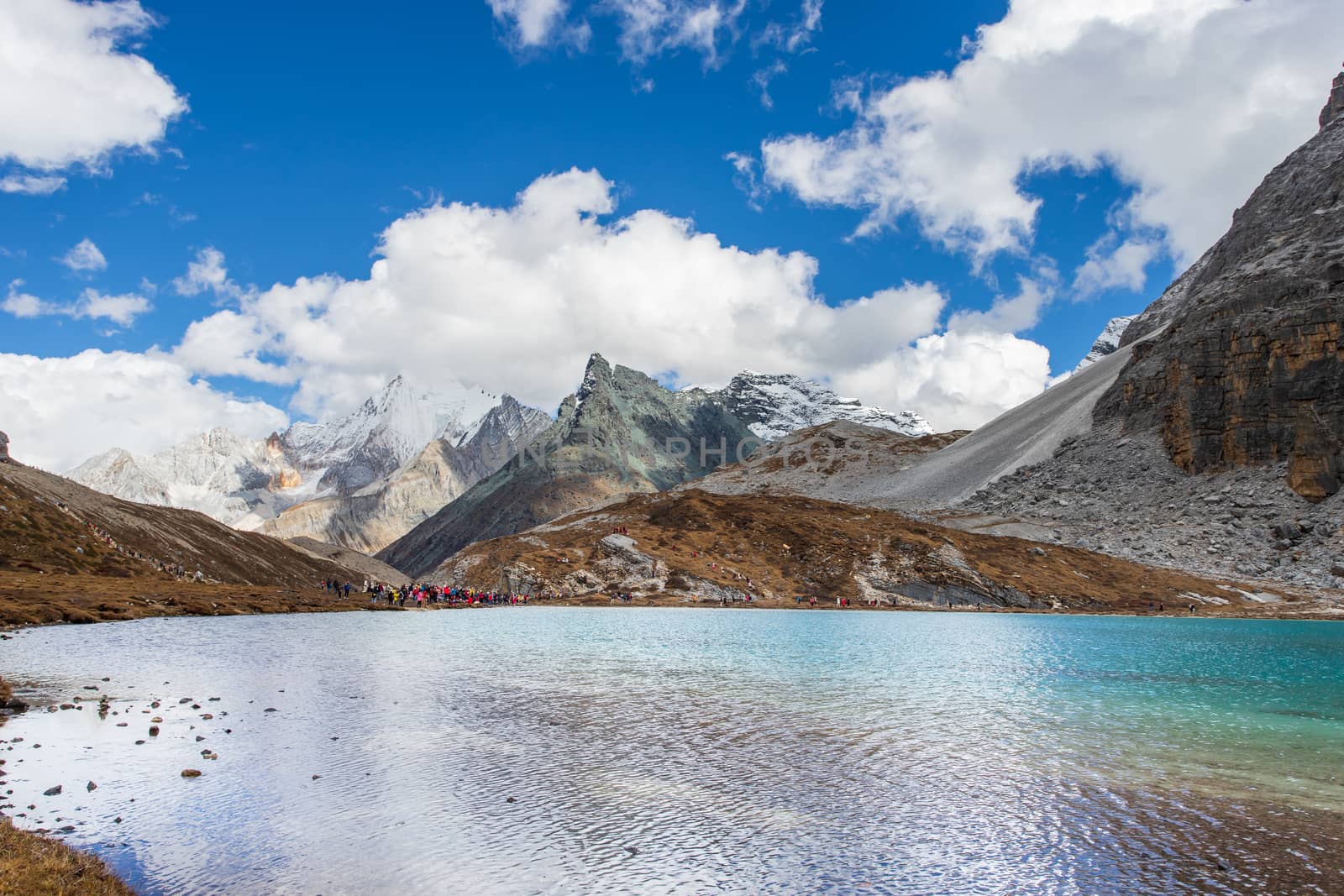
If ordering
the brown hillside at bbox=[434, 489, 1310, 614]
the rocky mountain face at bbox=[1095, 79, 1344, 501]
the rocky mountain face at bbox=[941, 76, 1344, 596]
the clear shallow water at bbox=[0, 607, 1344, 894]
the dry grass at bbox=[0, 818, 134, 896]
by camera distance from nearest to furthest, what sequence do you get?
the dry grass at bbox=[0, 818, 134, 896]
the clear shallow water at bbox=[0, 607, 1344, 894]
the brown hillside at bbox=[434, 489, 1310, 614]
the rocky mountain face at bbox=[941, 76, 1344, 596]
the rocky mountain face at bbox=[1095, 79, 1344, 501]

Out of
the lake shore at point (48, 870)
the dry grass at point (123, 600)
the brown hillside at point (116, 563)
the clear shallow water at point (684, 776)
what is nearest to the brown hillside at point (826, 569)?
the dry grass at point (123, 600)

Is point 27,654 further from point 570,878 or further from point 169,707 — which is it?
point 570,878

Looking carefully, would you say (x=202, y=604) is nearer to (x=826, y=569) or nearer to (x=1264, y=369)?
(x=826, y=569)

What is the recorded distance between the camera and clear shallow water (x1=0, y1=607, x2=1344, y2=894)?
13859mm

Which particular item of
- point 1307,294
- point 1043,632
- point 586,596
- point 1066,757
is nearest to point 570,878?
point 1066,757

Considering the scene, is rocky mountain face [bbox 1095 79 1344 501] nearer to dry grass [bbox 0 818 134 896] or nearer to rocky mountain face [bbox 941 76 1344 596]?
rocky mountain face [bbox 941 76 1344 596]

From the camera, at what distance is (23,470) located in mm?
116625

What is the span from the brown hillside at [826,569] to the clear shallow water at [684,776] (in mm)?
71627

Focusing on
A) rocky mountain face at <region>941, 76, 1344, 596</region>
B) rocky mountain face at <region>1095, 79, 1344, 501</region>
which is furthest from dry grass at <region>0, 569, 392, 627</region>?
rocky mountain face at <region>1095, 79, 1344, 501</region>

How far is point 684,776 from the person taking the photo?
64.8 ft

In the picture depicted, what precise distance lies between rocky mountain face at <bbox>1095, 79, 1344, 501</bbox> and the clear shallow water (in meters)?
127

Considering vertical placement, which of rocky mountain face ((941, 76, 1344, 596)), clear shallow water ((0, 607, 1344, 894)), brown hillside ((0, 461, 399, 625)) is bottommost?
clear shallow water ((0, 607, 1344, 894))

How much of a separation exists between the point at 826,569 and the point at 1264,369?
9889 centimetres

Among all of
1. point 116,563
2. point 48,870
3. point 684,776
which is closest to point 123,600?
point 116,563
